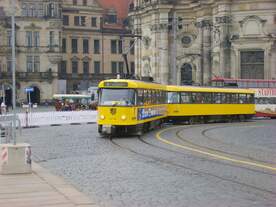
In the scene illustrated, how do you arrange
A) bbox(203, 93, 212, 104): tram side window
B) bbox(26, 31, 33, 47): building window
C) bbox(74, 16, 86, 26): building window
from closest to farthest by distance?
bbox(203, 93, 212, 104): tram side window → bbox(26, 31, 33, 47): building window → bbox(74, 16, 86, 26): building window

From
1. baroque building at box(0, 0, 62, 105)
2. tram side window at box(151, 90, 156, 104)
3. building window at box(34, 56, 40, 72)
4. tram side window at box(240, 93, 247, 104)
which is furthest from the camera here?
building window at box(34, 56, 40, 72)

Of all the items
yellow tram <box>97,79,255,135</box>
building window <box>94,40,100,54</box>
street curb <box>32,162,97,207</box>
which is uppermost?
building window <box>94,40,100,54</box>

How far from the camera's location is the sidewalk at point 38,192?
41.9 feet

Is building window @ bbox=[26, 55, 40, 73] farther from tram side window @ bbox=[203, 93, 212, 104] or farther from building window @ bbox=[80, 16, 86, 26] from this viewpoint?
tram side window @ bbox=[203, 93, 212, 104]

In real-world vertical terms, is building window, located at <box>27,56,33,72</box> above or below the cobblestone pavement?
above

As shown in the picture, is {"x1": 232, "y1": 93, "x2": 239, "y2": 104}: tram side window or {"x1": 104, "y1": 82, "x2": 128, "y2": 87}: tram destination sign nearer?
{"x1": 104, "y1": 82, "x2": 128, "y2": 87}: tram destination sign

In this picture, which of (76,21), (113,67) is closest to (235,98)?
(76,21)

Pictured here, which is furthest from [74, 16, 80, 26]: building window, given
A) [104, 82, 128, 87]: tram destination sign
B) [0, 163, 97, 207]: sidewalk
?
[0, 163, 97, 207]: sidewalk

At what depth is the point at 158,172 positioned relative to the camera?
18422mm

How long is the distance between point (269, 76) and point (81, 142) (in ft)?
Result: 156

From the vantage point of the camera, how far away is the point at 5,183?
613 inches

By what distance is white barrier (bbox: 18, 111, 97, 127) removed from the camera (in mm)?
45594

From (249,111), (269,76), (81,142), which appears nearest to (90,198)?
(81,142)

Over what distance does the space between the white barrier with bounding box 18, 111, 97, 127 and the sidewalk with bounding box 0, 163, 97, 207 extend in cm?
2857
